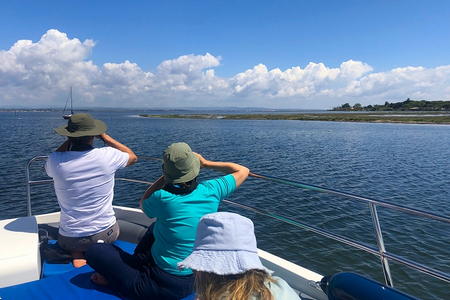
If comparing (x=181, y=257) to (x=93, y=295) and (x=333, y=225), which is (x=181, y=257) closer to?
(x=93, y=295)

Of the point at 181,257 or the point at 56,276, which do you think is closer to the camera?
the point at 181,257

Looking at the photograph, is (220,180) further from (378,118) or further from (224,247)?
(378,118)

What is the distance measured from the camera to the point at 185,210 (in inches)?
95.5

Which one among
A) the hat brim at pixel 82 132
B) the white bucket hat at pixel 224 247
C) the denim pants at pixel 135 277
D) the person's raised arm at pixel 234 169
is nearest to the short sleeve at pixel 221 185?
the person's raised arm at pixel 234 169

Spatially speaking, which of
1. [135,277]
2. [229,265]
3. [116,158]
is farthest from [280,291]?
[116,158]

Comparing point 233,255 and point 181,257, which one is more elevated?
point 233,255

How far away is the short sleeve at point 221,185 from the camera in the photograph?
261 centimetres

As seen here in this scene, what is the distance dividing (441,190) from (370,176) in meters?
3.70

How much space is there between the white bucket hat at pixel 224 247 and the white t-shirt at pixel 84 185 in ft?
5.85

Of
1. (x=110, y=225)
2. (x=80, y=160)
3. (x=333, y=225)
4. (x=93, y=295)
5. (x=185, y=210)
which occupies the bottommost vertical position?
(x=333, y=225)

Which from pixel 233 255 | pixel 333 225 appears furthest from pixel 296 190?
pixel 233 255

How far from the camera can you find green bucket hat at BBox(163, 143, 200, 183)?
7.84ft

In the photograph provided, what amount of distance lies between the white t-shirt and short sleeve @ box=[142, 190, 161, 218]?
769 millimetres

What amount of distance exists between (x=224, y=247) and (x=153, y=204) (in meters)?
1.08
